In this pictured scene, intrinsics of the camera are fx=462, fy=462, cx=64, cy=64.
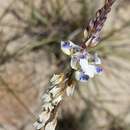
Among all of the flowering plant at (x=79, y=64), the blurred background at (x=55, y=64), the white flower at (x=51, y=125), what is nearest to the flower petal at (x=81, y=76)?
the flowering plant at (x=79, y=64)

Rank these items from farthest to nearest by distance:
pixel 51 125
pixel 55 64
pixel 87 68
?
pixel 55 64 < pixel 51 125 < pixel 87 68

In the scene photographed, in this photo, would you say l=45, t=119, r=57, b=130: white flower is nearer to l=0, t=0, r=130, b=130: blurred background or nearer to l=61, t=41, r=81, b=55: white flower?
l=61, t=41, r=81, b=55: white flower

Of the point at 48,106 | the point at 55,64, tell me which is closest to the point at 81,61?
the point at 48,106

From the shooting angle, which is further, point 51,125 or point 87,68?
point 51,125

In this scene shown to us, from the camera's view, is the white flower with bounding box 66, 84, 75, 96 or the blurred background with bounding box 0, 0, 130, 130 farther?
the blurred background with bounding box 0, 0, 130, 130

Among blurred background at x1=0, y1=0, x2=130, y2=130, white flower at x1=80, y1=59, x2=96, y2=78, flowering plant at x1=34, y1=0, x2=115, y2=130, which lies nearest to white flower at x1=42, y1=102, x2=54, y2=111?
flowering plant at x1=34, y1=0, x2=115, y2=130

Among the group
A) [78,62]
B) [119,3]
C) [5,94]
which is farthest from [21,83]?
[78,62]

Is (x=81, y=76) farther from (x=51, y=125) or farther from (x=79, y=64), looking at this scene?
(x=51, y=125)

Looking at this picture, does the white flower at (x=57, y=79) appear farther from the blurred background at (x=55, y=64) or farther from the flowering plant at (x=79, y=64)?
the blurred background at (x=55, y=64)
